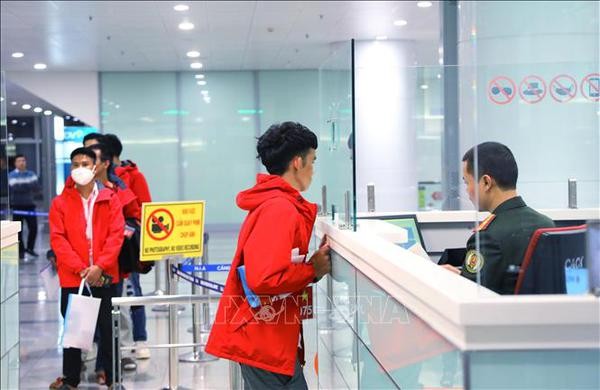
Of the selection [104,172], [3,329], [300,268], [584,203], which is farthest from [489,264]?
[104,172]

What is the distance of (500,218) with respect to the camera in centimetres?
278

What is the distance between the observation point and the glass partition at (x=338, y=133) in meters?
3.09

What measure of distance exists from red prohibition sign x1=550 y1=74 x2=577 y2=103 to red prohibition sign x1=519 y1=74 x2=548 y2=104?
81mm

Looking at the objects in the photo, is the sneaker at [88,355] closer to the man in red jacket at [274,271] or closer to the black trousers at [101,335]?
the black trousers at [101,335]

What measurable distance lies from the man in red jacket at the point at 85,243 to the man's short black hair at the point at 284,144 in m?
2.32

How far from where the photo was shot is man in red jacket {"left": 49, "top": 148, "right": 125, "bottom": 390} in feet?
15.8

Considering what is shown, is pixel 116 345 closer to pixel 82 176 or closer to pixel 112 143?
pixel 82 176

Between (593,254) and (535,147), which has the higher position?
(535,147)

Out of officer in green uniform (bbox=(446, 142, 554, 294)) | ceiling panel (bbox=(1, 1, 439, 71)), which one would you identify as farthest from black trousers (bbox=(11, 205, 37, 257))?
officer in green uniform (bbox=(446, 142, 554, 294))

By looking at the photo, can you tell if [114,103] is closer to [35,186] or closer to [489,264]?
[35,186]

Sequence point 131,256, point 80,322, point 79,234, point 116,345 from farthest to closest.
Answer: point 131,256 < point 79,234 < point 80,322 < point 116,345

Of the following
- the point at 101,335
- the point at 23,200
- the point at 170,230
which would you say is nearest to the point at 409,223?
the point at 170,230

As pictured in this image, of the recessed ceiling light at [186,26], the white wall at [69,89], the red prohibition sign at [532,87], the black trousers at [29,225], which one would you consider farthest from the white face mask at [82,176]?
the white wall at [69,89]

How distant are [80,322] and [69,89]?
42.7 ft
